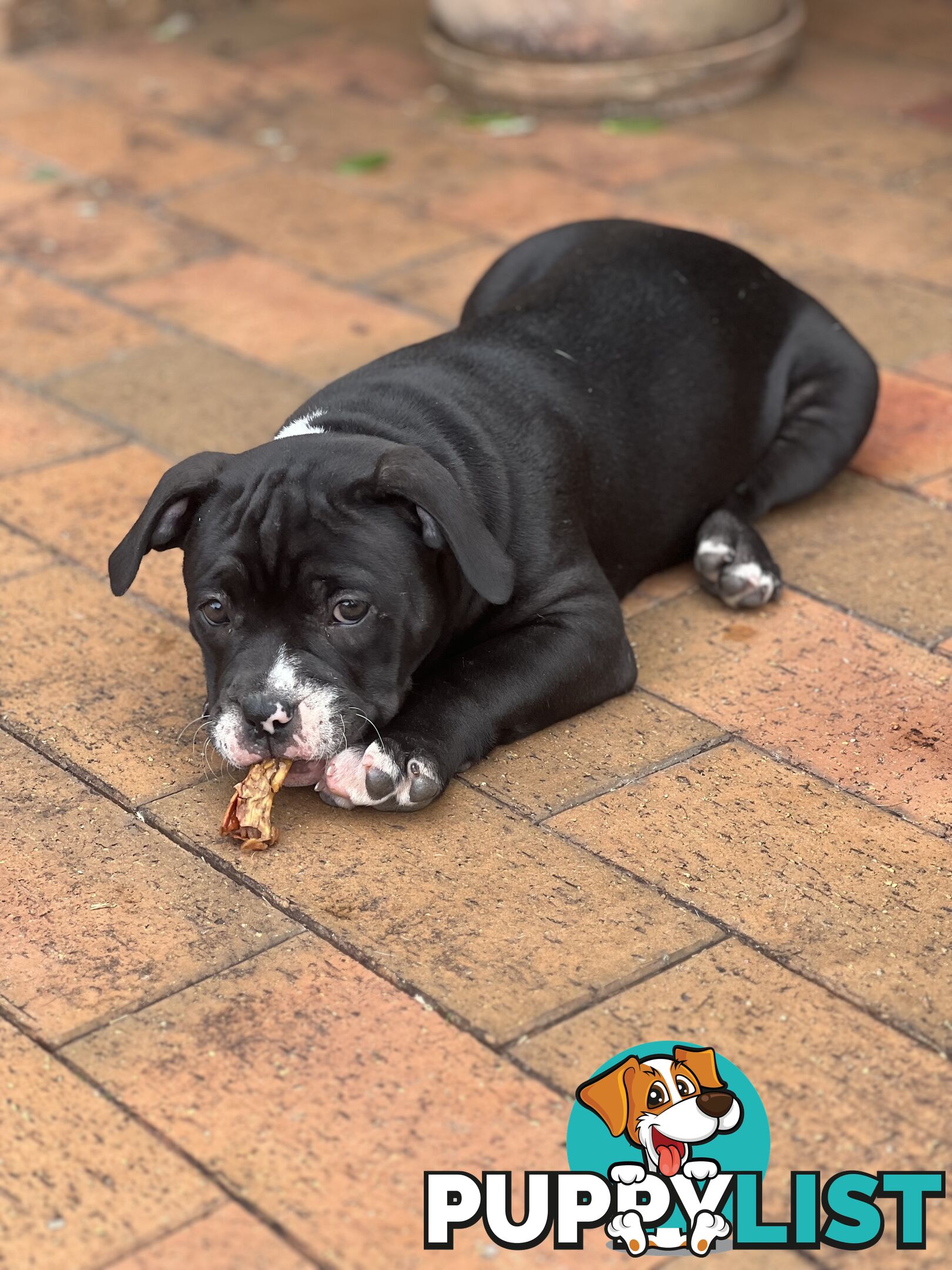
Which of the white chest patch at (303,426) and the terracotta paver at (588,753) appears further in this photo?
the white chest patch at (303,426)

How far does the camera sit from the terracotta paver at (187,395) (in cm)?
566

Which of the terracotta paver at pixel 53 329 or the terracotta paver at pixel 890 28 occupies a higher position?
the terracotta paver at pixel 890 28

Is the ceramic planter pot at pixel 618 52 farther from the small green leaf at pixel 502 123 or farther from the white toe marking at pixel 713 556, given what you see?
the white toe marking at pixel 713 556

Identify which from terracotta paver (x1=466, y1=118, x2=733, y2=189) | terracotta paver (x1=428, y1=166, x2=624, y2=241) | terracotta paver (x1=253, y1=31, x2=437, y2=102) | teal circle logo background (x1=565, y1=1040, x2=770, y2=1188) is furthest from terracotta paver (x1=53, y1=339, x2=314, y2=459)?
terracotta paver (x1=253, y1=31, x2=437, y2=102)

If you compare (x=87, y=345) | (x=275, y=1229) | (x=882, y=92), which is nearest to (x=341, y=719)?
(x=275, y=1229)

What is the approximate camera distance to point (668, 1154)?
2926 millimetres

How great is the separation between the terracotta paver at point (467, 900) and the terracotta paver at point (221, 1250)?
61cm

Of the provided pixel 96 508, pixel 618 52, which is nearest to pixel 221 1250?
pixel 96 508

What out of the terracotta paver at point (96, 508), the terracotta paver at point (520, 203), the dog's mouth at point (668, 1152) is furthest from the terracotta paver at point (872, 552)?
the terracotta paver at point (520, 203)

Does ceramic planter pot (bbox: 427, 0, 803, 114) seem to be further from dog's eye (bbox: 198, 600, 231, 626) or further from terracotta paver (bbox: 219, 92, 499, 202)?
dog's eye (bbox: 198, 600, 231, 626)

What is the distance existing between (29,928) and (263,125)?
5.79m

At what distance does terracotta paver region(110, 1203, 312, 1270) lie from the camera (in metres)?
2.71

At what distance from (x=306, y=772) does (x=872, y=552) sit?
1961 mm

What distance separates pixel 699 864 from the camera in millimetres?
3678
